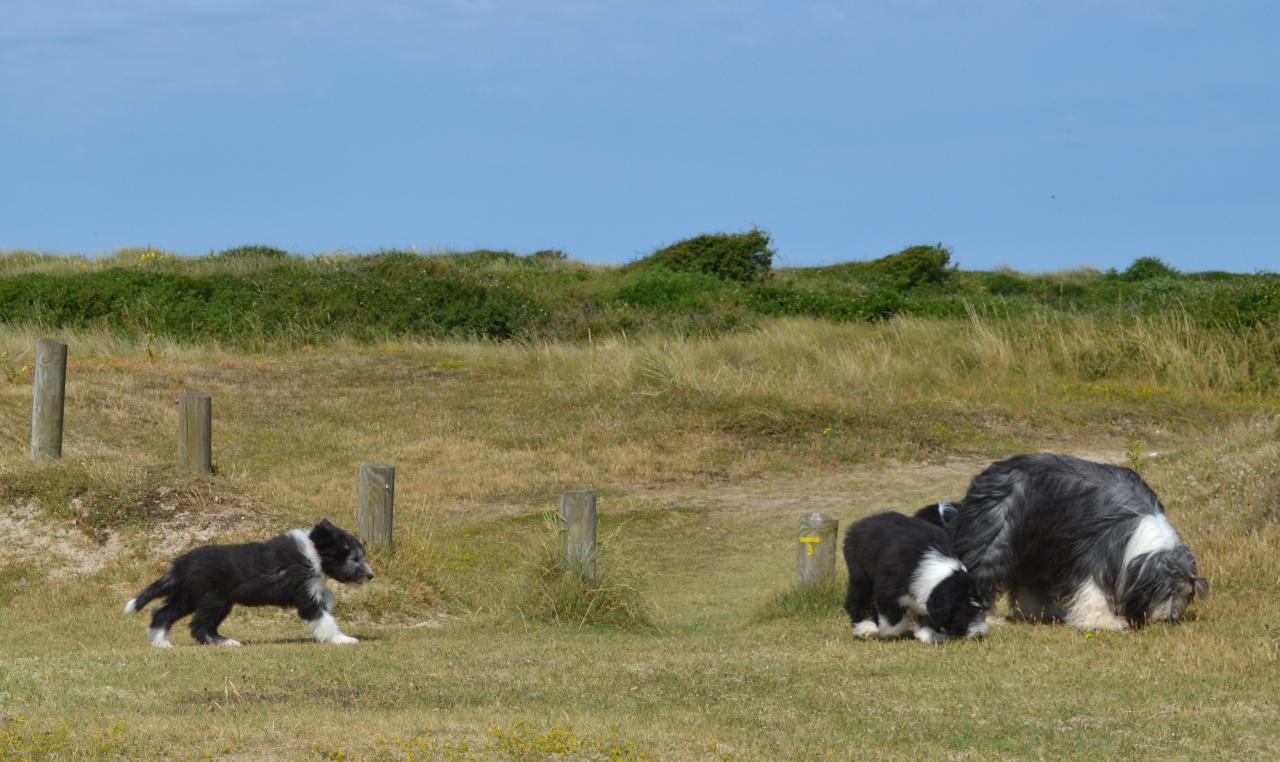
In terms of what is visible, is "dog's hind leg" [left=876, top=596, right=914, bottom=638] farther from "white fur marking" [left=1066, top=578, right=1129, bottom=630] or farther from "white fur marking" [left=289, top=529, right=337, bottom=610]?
"white fur marking" [left=289, top=529, right=337, bottom=610]

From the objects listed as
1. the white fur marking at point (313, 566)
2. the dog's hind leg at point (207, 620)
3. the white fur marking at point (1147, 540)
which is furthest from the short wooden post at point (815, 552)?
the dog's hind leg at point (207, 620)

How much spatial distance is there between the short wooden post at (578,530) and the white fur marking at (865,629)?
10.6ft

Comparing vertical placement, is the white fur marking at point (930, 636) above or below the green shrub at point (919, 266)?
below

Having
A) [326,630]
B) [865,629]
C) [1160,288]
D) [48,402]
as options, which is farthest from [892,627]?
[1160,288]

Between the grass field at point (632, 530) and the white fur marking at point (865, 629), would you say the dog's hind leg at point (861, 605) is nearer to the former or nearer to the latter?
the white fur marking at point (865, 629)

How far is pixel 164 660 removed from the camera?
995 cm

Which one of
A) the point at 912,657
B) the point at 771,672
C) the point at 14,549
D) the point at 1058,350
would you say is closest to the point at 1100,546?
the point at 912,657

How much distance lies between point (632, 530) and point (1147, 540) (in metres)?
9.20

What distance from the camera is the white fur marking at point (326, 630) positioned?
11.4 metres

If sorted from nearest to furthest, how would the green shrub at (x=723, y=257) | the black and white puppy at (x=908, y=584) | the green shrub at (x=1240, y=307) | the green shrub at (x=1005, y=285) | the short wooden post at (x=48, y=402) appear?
the black and white puppy at (x=908, y=584) < the short wooden post at (x=48, y=402) < the green shrub at (x=1240, y=307) < the green shrub at (x=723, y=257) < the green shrub at (x=1005, y=285)

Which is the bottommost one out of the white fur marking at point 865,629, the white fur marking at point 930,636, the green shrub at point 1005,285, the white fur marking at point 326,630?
the white fur marking at point 326,630

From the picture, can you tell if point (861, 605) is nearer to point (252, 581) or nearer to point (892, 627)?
point (892, 627)

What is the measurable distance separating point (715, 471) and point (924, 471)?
3.06m

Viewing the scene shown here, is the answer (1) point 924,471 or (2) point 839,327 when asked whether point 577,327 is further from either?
(1) point 924,471
